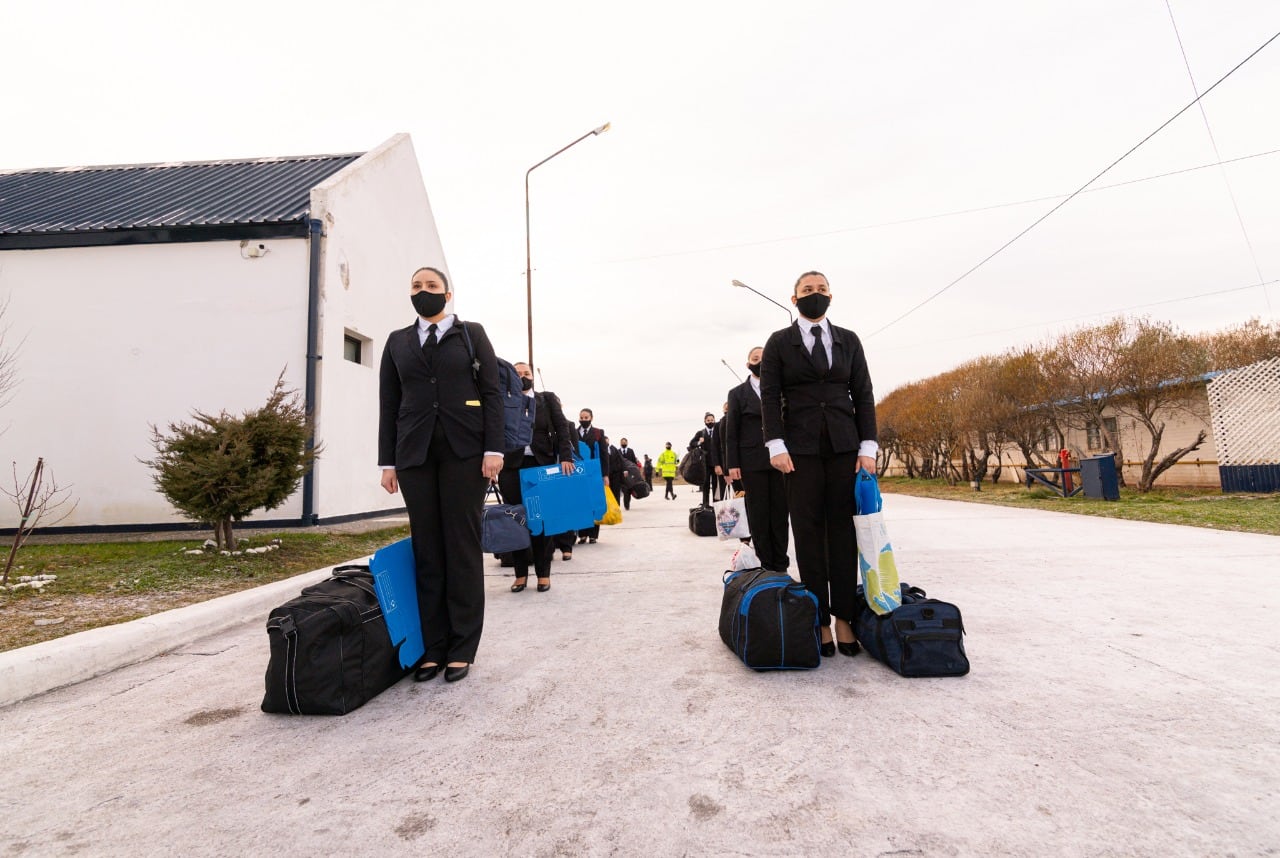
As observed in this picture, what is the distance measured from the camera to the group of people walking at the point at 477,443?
3.35 metres

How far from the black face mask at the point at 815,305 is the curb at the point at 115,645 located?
4407 mm

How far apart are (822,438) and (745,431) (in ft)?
7.08

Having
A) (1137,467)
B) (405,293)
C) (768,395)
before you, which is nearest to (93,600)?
(768,395)

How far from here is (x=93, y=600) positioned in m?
4.88

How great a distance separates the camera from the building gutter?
399 inches

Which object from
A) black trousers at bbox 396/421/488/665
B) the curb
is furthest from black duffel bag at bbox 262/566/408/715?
the curb

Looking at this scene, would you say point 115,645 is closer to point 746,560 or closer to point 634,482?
point 746,560

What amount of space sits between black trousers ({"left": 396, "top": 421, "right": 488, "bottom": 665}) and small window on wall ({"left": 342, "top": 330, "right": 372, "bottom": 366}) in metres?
9.39

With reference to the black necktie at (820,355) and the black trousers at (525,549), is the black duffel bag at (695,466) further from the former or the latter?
the black necktie at (820,355)

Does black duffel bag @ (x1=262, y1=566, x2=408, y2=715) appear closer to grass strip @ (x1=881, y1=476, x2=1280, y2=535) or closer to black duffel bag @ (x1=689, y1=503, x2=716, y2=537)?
black duffel bag @ (x1=689, y1=503, x2=716, y2=537)

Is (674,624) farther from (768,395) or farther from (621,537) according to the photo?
(621,537)

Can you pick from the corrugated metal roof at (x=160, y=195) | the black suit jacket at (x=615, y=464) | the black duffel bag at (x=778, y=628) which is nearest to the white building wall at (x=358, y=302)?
the corrugated metal roof at (x=160, y=195)

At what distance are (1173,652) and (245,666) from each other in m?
4.91

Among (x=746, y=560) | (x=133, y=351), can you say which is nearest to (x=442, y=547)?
(x=746, y=560)
